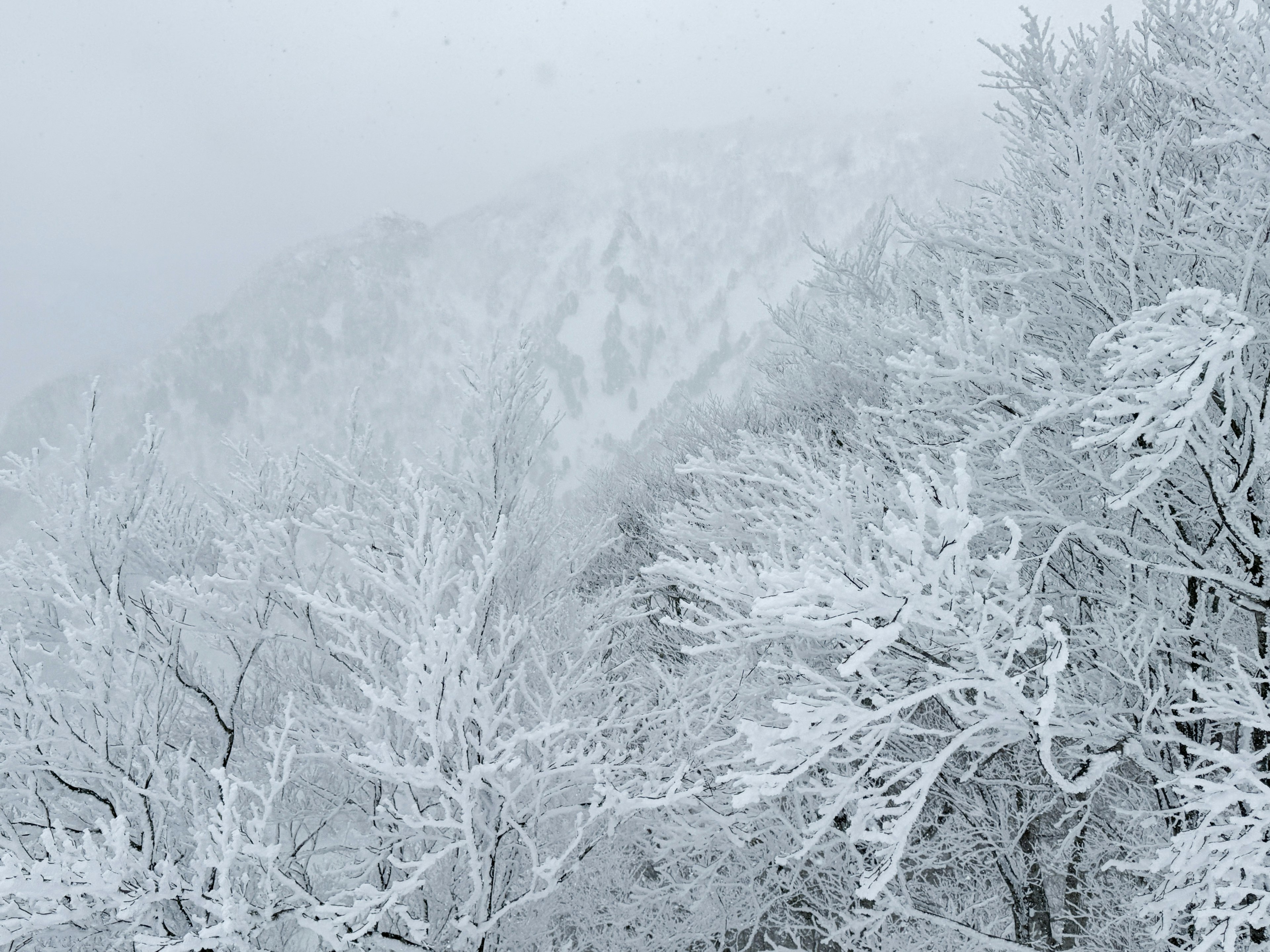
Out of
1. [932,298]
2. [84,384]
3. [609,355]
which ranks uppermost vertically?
[84,384]

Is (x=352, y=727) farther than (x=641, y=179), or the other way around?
(x=641, y=179)

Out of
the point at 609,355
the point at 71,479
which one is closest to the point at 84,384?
the point at 609,355

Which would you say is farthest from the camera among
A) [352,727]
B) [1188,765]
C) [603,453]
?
[603,453]

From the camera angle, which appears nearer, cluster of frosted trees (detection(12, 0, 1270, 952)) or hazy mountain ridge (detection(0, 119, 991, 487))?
cluster of frosted trees (detection(12, 0, 1270, 952))

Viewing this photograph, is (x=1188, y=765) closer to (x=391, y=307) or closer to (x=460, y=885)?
(x=460, y=885)

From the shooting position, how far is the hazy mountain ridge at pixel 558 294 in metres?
124

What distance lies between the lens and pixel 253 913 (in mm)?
3924

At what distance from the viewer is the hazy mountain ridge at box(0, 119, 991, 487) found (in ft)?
406

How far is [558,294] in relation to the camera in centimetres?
13750

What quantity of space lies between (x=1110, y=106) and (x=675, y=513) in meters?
4.45

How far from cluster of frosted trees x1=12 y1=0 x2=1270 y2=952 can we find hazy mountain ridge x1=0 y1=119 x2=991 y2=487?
106574 millimetres

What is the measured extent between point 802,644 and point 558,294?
13790 centimetres

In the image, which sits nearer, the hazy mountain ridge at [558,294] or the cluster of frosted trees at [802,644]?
the cluster of frosted trees at [802,644]

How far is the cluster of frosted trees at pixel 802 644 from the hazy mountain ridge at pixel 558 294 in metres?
107
